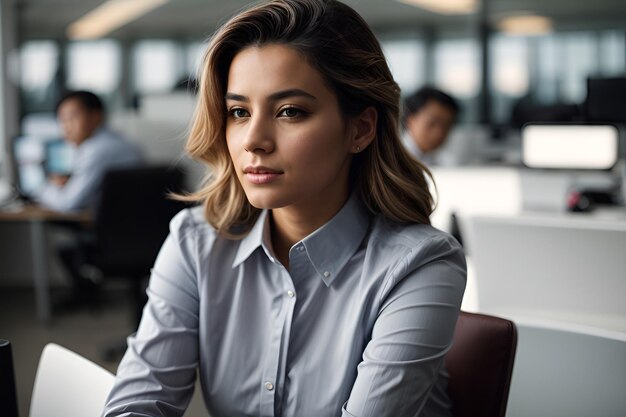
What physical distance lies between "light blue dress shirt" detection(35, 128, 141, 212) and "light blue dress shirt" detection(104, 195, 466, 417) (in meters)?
3.16

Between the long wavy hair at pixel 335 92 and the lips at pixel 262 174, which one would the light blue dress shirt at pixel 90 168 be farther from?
the lips at pixel 262 174

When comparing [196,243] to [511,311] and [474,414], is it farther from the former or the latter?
[511,311]

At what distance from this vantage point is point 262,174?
1226 mm

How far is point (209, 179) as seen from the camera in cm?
159

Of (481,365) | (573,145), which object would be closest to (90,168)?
(573,145)

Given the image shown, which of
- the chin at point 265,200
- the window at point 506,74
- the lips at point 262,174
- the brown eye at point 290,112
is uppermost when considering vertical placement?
the window at point 506,74

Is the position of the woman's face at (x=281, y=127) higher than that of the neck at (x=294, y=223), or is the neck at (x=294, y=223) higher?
the woman's face at (x=281, y=127)

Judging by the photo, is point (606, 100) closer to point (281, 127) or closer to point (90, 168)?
point (281, 127)

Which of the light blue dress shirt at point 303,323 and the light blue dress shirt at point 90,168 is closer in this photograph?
the light blue dress shirt at point 303,323

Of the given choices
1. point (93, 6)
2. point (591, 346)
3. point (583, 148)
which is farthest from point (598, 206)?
point (93, 6)

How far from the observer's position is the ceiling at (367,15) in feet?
22.8

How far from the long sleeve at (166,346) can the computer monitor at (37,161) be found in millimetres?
3742

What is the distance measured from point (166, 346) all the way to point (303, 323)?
24 cm

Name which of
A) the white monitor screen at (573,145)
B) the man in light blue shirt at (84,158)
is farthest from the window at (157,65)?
the white monitor screen at (573,145)
